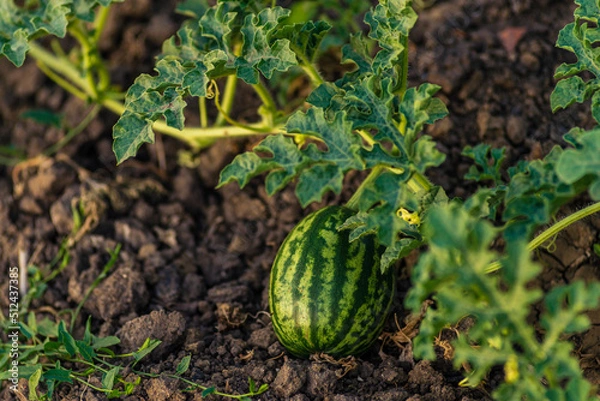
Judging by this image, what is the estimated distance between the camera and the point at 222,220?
4.04m

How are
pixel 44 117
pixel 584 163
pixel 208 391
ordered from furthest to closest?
1. pixel 44 117
2. pixel 208 391
3. pixel 584 163

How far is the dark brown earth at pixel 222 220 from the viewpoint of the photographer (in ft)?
10.1

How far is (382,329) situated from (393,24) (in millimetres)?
1211

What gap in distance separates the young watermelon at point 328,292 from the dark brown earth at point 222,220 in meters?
0.11

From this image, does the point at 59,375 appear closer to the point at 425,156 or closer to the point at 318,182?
the point at 318,182

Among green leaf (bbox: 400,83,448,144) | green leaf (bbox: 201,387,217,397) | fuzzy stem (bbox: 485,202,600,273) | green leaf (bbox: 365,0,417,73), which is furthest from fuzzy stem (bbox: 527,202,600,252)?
green leaf (bbox: 201,387,217,397)

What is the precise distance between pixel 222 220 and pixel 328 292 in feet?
3.85

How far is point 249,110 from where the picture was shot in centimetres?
441

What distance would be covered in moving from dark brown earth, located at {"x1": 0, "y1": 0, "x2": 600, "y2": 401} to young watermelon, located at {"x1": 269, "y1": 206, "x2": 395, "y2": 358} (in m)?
0.11

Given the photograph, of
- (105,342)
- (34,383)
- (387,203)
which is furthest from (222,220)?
(387,203)

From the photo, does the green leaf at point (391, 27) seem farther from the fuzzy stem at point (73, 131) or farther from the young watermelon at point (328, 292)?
the fuzzy stem at point (73, 131)

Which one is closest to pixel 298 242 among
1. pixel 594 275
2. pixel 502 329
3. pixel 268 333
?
pixel 268 333

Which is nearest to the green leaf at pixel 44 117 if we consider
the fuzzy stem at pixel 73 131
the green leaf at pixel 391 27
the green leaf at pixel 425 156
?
the fuzzy stem at pixel 73 131

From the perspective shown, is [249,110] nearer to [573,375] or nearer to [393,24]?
[393,24]
